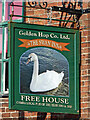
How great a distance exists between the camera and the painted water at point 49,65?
795 centimetres

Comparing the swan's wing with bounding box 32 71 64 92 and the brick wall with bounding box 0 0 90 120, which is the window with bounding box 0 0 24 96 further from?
the swan's wing with bounding box 32 71 64 92

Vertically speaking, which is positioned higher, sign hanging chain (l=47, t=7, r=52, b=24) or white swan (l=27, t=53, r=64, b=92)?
sign hanging chain (l=47, t=7, r=52, b=24)

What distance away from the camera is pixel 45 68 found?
813 centimetres

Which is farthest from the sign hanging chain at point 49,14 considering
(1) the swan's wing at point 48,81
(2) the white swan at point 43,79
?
(1) the swan's wing at point 48,81

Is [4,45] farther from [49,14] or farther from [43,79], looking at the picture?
[43,79]

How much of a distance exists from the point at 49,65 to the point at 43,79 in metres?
0.28

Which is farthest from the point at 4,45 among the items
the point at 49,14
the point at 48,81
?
the point at 48,81

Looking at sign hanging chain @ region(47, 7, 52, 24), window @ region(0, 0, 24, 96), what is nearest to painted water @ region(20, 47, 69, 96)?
sign hanging chain @ region(47, 7, 52, 24)

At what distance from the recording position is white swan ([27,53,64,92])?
8.00 m

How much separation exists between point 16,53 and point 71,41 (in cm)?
111

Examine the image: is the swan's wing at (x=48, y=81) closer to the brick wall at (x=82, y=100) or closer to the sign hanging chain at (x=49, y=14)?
the brick wall at (x=82, y=100)

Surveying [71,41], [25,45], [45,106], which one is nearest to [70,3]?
[71,41]

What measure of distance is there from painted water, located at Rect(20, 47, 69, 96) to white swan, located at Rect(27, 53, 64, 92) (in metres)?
0.06

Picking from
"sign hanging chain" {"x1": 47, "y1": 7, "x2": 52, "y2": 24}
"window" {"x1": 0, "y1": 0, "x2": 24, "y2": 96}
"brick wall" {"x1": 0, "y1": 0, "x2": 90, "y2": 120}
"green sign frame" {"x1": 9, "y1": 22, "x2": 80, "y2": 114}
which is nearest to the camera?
"green sign frame" {"x1": 9, "y1": 22, "x2": 80, "y2": 114}
